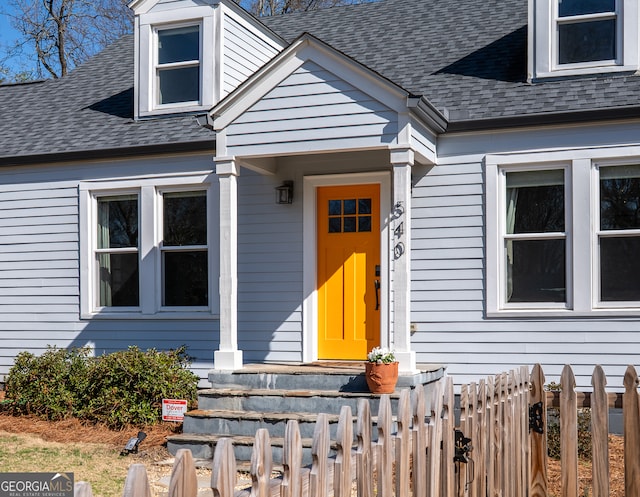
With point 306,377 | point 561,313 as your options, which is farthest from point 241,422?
point 561,313

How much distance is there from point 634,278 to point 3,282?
29.0 feet

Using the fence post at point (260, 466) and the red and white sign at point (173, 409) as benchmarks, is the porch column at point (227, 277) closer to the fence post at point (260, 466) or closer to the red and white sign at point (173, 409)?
the red and white sign at point (173, 409)

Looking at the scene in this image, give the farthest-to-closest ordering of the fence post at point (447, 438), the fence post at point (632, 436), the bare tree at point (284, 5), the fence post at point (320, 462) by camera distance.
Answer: the bare tree at point (284, 5) → the fence post at point (632, 436) → the fence post at point (447, 438) → the fence post at point (320, 462)

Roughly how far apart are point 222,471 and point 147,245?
8973 mm

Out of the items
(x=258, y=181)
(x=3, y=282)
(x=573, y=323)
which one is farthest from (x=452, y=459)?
(x=3, y=282)

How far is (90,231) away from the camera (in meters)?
11.1

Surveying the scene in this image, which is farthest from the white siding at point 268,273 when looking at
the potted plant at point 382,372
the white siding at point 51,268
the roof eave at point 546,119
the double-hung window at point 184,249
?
the roof eave at point 546,119

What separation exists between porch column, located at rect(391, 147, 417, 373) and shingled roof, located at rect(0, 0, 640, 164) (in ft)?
4.44

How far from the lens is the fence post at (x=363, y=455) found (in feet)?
9.23

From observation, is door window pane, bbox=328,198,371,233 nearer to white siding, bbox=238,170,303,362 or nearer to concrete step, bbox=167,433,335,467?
white siding, bbox=238,170,303,362

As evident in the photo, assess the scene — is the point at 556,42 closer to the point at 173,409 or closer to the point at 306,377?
the point at 306,377

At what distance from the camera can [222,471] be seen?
2.06m

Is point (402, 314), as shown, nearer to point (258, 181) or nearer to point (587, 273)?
point (587, 273)

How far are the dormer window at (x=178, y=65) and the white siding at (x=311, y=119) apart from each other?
2.66 metres
